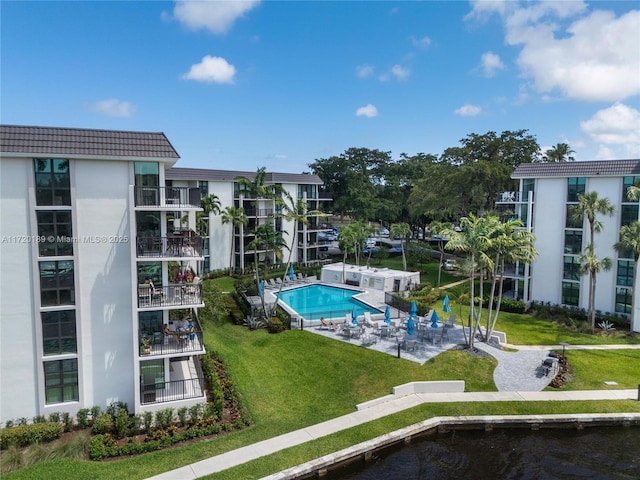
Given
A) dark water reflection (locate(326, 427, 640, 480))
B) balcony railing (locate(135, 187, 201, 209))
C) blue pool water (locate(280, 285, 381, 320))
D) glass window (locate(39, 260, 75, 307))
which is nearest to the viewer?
dark water reflection (locate(326, 427, 640, 480))

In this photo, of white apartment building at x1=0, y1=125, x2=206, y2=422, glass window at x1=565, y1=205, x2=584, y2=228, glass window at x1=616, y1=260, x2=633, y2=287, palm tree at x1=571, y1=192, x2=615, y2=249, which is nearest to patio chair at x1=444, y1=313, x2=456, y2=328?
palm tree at x1=571, y1=192, x2=615, y2=249

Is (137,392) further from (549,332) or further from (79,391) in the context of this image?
(549,332)

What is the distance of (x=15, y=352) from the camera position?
59.4 ft

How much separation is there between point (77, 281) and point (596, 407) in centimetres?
2374

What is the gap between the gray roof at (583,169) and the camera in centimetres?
3362

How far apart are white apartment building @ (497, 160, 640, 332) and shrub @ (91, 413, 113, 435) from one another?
A: 33.6m

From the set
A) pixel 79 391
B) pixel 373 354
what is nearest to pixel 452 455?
pixel 373 354

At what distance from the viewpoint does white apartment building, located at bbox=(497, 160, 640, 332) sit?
1348 inches

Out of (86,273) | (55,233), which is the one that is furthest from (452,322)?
(55,233)

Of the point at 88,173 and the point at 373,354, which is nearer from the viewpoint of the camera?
the point at 88,173

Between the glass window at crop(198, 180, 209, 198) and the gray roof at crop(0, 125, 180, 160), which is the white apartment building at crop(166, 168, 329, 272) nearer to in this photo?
the glass window at crop(198, 180, 209, 198)

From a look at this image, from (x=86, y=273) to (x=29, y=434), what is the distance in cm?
647

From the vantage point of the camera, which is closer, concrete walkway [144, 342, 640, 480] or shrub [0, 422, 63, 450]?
concrete walkway [144, 342, 640, 480]

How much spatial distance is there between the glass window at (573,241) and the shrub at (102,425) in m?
35.5
